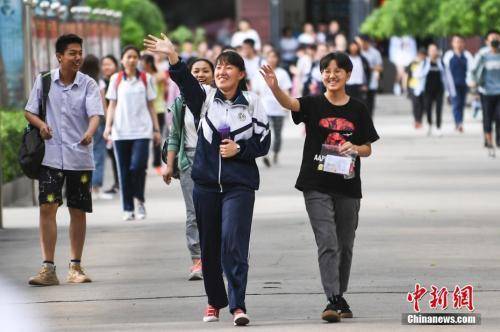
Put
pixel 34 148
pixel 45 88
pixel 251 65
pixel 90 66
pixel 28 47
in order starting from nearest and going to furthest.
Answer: pixel 34 148, pixel 45 88, pixel 90 66, pixel 28 47, pixel 251 65

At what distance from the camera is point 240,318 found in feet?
32.4

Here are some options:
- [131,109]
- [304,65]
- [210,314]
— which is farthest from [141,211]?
[304,65]

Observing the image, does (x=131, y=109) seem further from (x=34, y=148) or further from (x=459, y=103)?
(x=459, y=103)

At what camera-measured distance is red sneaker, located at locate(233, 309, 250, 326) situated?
9891mm

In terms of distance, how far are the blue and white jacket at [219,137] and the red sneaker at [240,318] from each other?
73cm

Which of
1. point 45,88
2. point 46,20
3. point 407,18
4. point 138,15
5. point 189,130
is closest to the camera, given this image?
point 189,130

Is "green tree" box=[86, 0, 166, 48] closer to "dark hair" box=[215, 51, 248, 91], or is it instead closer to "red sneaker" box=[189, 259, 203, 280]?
"red sneaker" box=[189, 259, 203, 280]

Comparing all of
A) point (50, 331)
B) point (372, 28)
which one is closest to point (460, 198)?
point (50, 331)

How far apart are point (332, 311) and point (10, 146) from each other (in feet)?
33.2

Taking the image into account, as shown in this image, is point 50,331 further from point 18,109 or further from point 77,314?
point 18,109

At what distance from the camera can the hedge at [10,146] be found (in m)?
19.2

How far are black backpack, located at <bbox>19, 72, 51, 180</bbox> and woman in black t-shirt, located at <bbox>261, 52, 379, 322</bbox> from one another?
2.52 m

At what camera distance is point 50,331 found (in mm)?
9992

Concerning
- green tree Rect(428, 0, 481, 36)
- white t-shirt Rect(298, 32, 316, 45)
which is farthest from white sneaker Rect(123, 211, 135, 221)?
white t-shirt Rect(298, 32, 316, 45)
